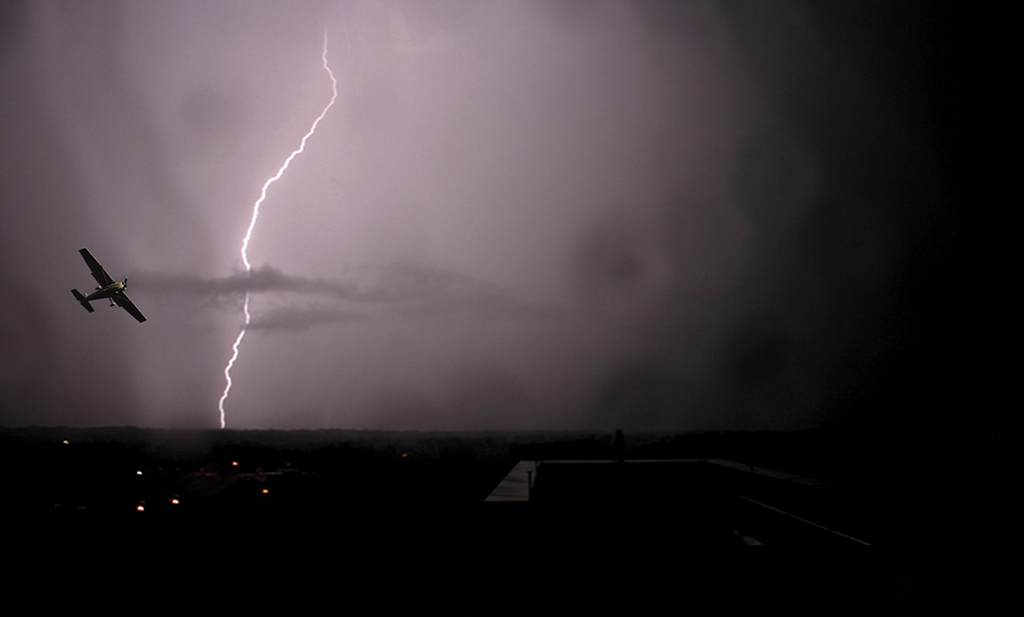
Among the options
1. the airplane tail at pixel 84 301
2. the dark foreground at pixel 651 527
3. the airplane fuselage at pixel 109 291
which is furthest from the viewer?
the airplane tail at pixel 84 301

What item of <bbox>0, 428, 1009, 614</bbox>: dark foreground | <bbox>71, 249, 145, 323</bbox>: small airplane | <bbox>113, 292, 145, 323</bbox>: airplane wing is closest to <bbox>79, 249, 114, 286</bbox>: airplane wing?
<bbox>71, 249, 145, 323</bbox>: small airplane

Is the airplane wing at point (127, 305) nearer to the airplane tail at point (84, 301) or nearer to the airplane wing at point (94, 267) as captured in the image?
the airplane wing at point (94, 267)

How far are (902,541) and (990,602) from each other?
632 millimetres

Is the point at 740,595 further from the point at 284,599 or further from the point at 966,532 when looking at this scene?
the point at 284,599

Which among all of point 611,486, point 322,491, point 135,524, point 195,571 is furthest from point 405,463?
point 195,571

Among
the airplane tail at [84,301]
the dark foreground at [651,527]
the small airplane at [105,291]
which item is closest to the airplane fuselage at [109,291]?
the small airplane at [105,291]

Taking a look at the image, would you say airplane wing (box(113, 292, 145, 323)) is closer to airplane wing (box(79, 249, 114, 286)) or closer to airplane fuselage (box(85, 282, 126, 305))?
airplane fuselage (box(85, 282, 126, 305))

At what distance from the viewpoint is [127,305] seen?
788 centimetres

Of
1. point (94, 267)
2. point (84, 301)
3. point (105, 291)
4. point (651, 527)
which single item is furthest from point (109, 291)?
point (651, 527)

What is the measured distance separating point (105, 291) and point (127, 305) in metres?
0.46

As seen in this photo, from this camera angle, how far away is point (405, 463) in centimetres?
3816

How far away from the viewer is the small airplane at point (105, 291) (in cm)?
723

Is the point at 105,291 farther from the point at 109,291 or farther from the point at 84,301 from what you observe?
the point at 84,301

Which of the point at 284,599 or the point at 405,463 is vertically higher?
the point at 284,599
